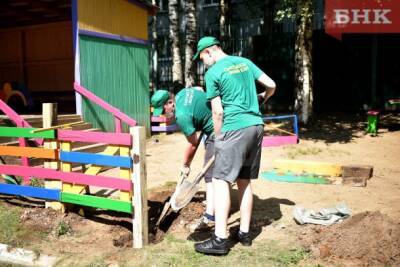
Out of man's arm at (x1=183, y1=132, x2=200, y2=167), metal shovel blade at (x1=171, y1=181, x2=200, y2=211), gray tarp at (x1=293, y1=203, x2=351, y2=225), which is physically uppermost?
man's arm at (x1=183, y1=132, x2=200, y2=167)

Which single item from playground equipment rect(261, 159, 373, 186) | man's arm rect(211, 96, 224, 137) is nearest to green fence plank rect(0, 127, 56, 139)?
man's arm rect(211, 96, 224, 137)

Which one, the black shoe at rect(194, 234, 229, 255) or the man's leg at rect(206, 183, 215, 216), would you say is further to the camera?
the man's leg at rect(206, 183, 215, 216)

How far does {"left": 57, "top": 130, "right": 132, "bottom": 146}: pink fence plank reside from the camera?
4559 millimetres

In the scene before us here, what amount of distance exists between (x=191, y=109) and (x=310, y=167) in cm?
301

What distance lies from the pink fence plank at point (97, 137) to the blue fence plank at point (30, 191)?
675 mm

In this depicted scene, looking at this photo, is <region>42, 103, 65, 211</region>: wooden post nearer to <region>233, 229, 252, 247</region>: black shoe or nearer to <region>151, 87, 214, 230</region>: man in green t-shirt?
<region>151, 87, 214, 230</region>: man in green t-shirt

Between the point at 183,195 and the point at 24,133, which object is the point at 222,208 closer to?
the point at 183,195

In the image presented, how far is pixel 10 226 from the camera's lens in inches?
202

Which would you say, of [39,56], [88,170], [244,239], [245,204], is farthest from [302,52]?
[244,239]

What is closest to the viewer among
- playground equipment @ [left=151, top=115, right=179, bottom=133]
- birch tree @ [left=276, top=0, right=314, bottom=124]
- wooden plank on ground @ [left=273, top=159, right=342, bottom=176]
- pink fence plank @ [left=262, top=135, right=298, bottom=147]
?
wooden plank on ground @ [left=273, top=159, right=342, bottom=176]

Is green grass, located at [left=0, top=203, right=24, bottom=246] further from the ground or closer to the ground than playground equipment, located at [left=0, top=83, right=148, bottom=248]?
closer to the ground

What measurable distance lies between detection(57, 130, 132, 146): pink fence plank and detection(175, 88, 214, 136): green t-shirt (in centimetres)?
59

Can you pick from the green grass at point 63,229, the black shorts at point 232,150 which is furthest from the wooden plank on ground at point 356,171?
the green grass at point 63,229

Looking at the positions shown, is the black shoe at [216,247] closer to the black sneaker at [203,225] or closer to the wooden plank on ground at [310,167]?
the black sneaker at [203,225]
